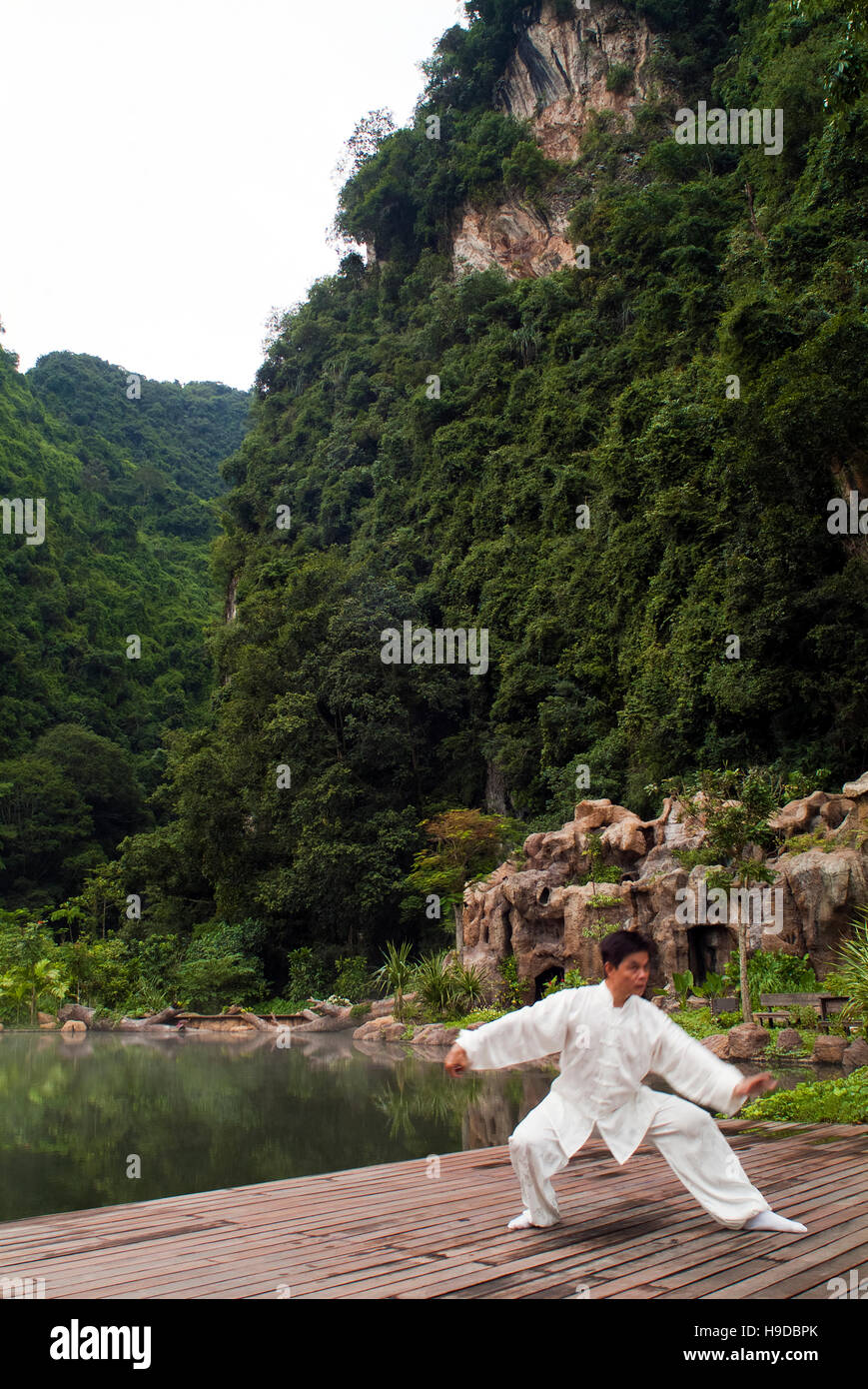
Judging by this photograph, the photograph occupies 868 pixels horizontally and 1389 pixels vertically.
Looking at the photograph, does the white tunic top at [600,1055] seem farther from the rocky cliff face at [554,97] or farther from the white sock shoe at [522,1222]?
the rocky cliff face at [554,97]

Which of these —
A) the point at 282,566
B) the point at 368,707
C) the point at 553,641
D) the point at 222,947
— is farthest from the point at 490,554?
the point at 222,947

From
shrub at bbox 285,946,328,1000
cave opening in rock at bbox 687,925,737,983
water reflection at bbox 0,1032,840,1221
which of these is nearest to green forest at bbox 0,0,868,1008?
shrub at bbox 285,946,328,1000

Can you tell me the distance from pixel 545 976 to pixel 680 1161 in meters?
16.4

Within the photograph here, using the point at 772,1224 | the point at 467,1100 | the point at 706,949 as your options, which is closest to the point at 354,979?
the point at 706,949

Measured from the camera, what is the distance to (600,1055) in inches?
147

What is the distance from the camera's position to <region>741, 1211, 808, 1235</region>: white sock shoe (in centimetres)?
332

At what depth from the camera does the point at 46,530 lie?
5512 centimetres

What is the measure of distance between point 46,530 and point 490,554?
33.1m

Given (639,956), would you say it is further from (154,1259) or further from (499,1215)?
(154,1259)

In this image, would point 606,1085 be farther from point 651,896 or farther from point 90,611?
point 90,611

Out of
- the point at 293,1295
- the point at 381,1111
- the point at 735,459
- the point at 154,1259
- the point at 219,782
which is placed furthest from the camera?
the point at 219,782

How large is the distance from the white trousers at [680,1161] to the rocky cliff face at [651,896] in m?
10.5

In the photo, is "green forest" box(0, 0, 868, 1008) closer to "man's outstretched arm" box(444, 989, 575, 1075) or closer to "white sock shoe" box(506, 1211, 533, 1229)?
"man's outstretched arm" box(444, 989, 575, 1075)
